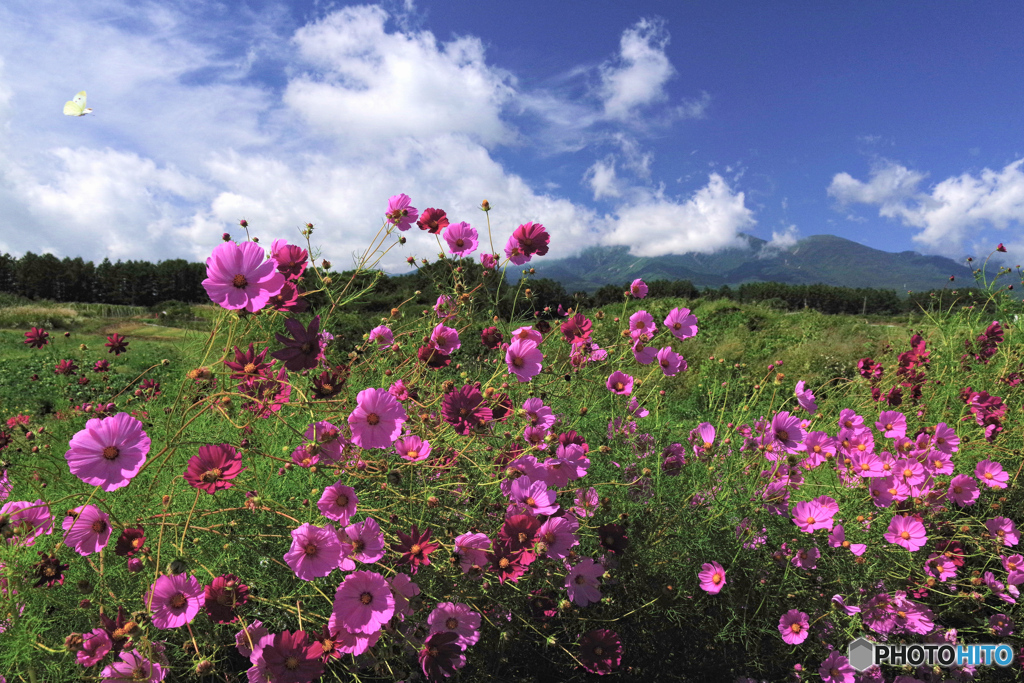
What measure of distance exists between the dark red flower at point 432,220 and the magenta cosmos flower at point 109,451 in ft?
3.30

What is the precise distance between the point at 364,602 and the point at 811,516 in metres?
1.35

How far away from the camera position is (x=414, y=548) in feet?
3.30

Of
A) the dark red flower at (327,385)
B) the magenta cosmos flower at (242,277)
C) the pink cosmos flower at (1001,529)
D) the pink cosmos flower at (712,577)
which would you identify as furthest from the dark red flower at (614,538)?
the pink cosmos flower at (1001,529)

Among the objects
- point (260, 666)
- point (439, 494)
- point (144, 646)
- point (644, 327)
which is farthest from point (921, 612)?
point (144, 646)

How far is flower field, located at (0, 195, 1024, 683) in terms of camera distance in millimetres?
985

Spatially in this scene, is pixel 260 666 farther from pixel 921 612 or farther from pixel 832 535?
pixel 921 612

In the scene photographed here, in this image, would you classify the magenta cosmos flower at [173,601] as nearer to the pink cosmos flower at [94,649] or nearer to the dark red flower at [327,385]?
the pink cosmos flower at [94,649]

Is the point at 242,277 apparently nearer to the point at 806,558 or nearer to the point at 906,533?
→ the point at 806,558

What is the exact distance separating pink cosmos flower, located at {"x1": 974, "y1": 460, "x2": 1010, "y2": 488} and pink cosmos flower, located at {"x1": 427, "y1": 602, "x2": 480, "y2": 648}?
2.12m

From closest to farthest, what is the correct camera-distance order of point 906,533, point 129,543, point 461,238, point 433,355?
point 129,543, point 433,355, point 906,533, point 461,238

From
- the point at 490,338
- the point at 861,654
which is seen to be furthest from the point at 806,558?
the point at 490,338

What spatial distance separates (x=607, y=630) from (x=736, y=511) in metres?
0.66

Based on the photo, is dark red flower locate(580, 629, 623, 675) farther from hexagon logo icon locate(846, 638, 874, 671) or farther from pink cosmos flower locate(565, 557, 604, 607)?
hexagon logo icon locate(846, 638, 874, 671)

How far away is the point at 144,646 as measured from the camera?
0.93 metres
